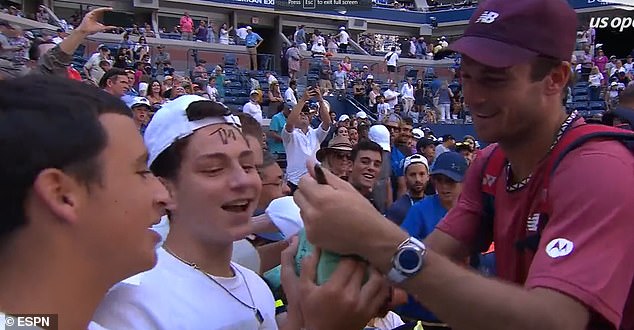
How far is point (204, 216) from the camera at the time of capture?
2.03 meters

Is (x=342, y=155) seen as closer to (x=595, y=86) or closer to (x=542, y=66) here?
(x=542, y=66)

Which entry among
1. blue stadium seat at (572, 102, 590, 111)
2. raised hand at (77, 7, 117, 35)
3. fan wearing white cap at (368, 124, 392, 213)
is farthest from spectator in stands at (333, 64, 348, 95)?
raised hand at (77, 7, 117, 35)

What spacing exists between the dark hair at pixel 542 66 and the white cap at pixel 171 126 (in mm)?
977

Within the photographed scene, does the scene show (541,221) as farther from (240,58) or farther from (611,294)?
(240,58)

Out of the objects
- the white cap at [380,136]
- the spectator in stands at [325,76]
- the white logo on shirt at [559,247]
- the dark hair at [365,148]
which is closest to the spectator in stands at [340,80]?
the spectator in stands at [325,76]

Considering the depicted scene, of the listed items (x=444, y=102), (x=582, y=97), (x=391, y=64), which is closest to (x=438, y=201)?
(x=582, y=97)

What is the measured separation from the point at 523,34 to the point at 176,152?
1.09m

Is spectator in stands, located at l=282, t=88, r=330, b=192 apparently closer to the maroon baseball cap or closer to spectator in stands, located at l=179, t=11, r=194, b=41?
the maroon baseball cap

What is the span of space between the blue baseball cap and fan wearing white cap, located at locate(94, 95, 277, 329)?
10.0ft

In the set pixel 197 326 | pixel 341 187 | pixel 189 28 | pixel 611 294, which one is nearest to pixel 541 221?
pixel 611 294

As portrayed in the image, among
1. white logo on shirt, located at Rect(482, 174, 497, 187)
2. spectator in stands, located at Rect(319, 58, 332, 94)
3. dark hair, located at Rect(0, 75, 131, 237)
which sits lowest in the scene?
spectator in stands, located at Rect(319, 58, 332, 94)

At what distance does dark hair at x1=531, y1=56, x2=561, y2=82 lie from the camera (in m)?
1.77

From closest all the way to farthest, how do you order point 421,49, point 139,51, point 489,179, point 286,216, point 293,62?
1. point 489,179
2. point 286,216
3. point 139,51
4. point 293,62
5. point 421,49

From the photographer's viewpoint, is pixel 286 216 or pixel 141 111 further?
pixel 141 111
